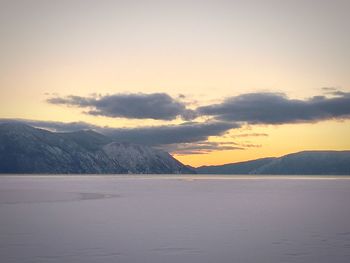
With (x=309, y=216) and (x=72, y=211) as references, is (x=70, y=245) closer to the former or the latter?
(x=72, y=211)

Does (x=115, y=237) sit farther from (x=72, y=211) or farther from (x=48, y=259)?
(x=72, y=211)

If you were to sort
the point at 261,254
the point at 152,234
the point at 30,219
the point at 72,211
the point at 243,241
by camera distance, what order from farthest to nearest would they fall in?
the point at 72,211 → the point at 30,219 → the point at 152,234 → the point at 243,241 → the point at 261,254

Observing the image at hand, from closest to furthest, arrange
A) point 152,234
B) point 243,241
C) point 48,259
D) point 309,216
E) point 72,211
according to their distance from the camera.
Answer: point 48,259, point 243,241, point 152,234, point 309,216, point 72,211

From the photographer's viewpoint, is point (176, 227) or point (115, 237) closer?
point (115, 237)

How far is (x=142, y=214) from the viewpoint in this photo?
47.8 meters

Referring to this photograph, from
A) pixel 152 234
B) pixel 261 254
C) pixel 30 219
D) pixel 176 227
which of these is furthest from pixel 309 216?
pixel 30 219

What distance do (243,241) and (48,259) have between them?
12.4m

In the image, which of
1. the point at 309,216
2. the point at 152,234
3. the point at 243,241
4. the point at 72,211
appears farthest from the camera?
the point at 72,211

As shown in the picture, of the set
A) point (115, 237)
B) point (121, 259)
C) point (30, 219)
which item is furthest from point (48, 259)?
point (30, 219)

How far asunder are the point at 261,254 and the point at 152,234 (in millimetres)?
9643

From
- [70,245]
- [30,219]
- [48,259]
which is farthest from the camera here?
[30,219]

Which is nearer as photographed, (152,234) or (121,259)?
(121,259)

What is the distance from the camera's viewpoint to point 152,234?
3316cm

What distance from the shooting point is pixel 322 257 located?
2444cm
